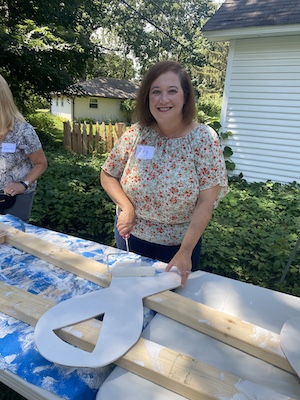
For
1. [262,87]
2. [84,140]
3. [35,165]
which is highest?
[262,87]

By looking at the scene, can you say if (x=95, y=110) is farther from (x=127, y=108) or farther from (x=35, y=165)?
(x=35, y=165)

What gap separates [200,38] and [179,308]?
3578cm

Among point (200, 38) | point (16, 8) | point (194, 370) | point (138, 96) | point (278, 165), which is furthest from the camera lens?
point (200, 38)

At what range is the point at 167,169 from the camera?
1467 millimetres

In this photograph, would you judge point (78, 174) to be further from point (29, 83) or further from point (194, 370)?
point (29, 83)

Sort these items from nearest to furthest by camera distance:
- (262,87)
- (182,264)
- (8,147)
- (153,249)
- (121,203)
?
(182,264), (121,203), (153,249), (8,147), (262,87)

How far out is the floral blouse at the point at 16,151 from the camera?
6.56 feet

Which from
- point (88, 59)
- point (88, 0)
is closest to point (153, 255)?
point (88, 59)

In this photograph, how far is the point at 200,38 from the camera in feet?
105

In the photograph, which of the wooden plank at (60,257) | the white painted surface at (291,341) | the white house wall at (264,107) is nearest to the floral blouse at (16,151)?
the wooden plank at (60,257)

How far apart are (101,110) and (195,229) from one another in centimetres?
2741

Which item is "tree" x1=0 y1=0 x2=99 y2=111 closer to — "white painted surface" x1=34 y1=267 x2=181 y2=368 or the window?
"white painted surface" x1=34 y1=267 x2=181 y2=368

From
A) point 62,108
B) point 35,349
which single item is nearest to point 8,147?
point 35,349

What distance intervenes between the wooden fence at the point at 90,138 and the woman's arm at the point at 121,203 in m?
7.49
